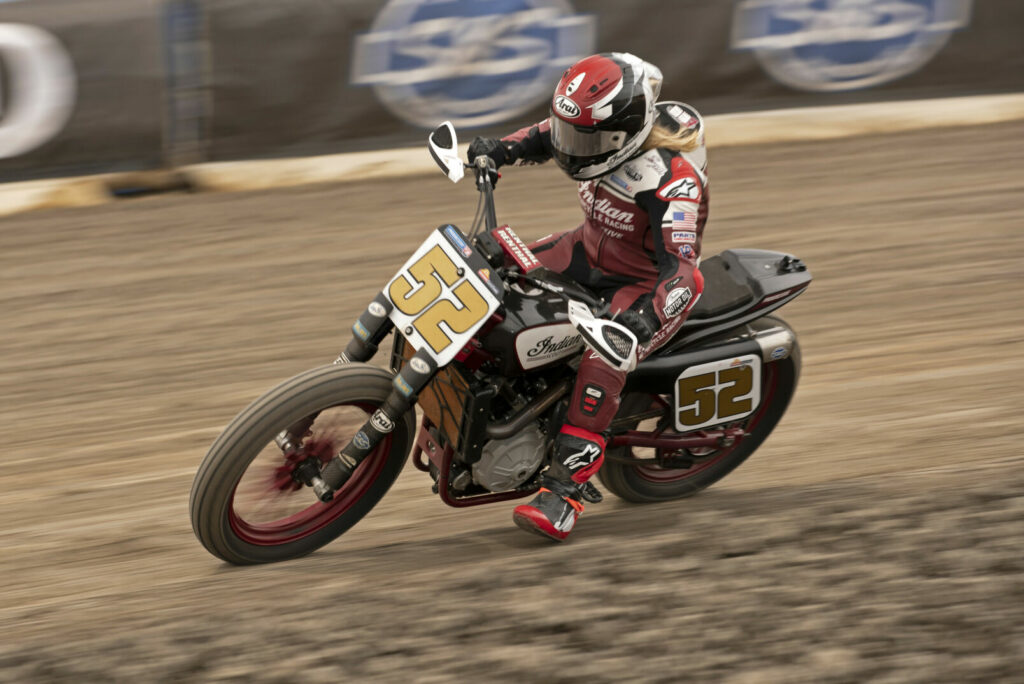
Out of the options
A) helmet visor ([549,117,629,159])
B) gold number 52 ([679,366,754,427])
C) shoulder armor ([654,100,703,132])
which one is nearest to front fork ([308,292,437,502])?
helmet visor ([549,117,629,159])

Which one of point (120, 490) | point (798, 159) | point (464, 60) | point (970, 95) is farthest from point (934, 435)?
point (970, 95)

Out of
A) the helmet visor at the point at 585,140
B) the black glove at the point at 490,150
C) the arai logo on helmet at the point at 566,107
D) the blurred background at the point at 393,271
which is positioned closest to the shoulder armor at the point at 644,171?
the helmet visor at the point at 585,140

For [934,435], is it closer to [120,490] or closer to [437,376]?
[437,376]

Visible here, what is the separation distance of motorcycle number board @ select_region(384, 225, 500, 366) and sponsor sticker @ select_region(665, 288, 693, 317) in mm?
682

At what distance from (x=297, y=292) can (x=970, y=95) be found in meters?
7.29

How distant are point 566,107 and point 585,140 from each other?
15 centimetres

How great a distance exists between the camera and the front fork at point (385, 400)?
4.35 metres

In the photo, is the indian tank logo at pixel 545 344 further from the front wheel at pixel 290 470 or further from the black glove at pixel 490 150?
the black glove at pixel 490 150

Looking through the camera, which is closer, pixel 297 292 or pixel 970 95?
pixel 297 292

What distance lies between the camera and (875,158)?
1045 cm

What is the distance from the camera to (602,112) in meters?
4.40

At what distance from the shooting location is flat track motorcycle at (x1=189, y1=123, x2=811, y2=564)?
4297 mm

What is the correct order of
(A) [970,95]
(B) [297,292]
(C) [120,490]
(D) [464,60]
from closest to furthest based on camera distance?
(C) [120,490], (B) [297,292], (D) [464,60], (A) [970,95]

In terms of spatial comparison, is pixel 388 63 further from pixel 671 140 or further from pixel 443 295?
pixel 443 295
